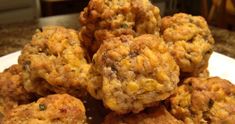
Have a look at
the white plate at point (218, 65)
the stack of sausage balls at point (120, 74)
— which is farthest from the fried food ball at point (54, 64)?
the white plate at point (218, 65)

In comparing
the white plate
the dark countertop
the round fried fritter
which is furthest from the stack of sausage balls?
the dark countertop

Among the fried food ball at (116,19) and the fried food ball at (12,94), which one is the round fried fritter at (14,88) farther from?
the fried food ball at (116,19)

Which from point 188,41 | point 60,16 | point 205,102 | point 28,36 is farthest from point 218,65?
point 60,16

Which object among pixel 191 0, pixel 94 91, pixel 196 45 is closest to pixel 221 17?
pixel 191 0

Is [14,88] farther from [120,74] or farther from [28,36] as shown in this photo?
[28,36]

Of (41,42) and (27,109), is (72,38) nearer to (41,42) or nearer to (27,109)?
(41,42)

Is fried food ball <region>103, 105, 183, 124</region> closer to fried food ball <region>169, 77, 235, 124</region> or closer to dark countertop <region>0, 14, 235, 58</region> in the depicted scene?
fried food ball <region>169, 77, 235, 124</region>

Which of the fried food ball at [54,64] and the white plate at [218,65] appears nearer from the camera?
the fried food ball at [54,64]

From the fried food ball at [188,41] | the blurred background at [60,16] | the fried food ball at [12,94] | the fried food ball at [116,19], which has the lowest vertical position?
the blurred background at [60,16]
